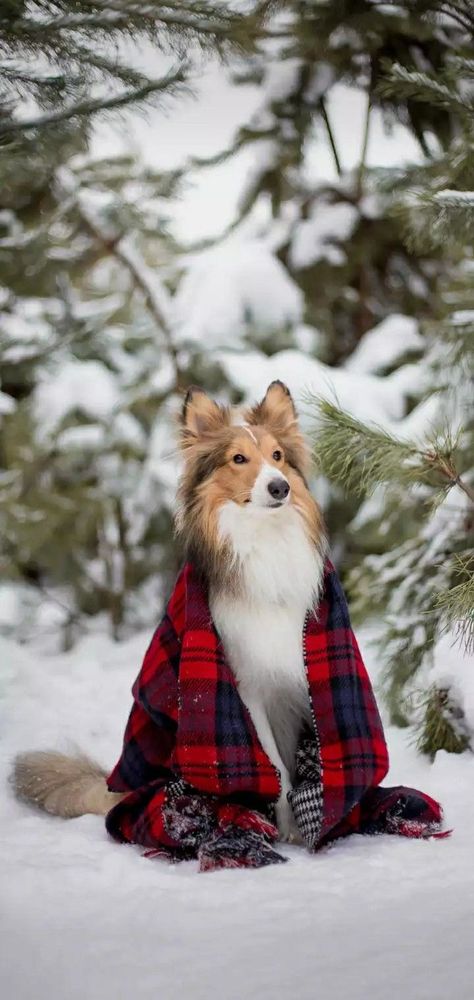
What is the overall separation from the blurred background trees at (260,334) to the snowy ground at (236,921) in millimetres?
1136

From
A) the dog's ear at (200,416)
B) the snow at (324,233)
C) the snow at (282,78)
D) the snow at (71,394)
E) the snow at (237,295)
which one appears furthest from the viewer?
the snow at (71,394)

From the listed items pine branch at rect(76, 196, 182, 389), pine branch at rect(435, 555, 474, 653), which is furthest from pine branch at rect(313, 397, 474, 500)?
pine branch at rect(76, 196, 182, 389)

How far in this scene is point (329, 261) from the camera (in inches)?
254

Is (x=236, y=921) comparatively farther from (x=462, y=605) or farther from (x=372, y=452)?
(x=372, y=452)

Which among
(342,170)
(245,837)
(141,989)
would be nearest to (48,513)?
(342,170)

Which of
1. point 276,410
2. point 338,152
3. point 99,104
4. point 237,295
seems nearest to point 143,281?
point 237,295

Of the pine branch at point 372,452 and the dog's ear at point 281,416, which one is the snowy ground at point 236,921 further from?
the dog's ear at point 281,416

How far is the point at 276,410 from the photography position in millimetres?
3189

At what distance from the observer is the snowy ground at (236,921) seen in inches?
69.3

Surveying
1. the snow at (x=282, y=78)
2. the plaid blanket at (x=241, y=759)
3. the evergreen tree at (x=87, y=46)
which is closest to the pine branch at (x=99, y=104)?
the evergreen tree at (x=87, y=46)

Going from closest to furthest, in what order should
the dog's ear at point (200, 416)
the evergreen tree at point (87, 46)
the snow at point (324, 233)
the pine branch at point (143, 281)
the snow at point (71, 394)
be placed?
the evergreen tree at point (87, 46), the dog's ear at point (200, 416), the snow at point (324, 233), the pine branch at point (143, 281), the snow at point (71, 394)

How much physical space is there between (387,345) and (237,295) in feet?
3.68

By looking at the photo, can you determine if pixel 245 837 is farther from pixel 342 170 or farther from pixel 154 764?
pixel 342 170

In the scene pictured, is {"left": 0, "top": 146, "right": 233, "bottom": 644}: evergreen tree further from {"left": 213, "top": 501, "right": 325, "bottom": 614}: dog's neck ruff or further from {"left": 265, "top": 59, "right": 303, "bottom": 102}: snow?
{"left": 213, "top": 501, "right": 325, "bottom": 614}: dog's neck ruff
